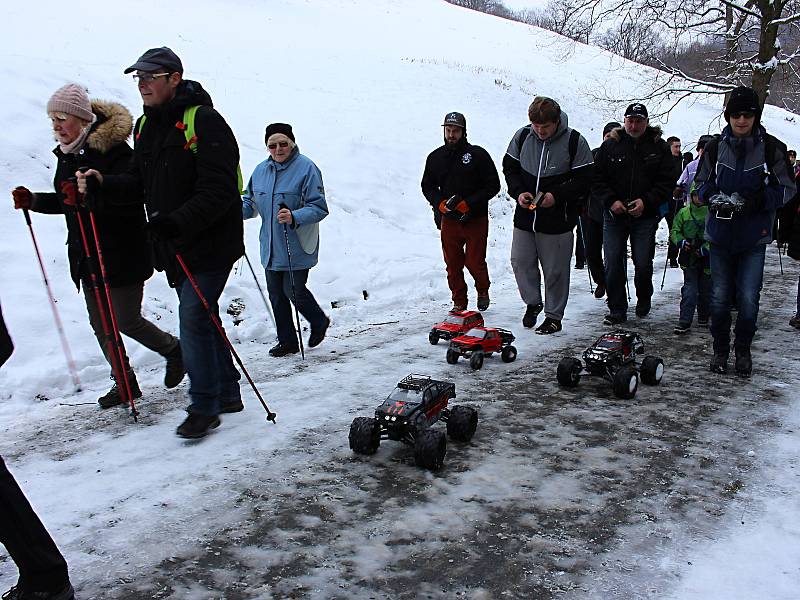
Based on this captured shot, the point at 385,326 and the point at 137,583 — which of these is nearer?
the point at 137,583

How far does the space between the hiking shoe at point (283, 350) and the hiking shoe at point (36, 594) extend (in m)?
4.26

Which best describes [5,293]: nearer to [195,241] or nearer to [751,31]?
[195,241]

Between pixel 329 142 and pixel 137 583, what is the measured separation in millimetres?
15346

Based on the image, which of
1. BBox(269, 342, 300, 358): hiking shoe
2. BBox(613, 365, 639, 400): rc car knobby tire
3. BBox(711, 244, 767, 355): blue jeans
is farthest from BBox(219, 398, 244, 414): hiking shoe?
BBox(711, 244, 767, 355): blue jeans

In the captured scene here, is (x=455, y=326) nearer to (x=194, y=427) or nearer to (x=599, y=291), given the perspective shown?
(x=194, y=427)

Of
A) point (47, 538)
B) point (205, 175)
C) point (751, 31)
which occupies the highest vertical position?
point (751, 31)

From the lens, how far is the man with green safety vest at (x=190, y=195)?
4617mm

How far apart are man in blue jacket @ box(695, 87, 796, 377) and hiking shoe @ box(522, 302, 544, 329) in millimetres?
2258

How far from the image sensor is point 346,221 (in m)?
13.6

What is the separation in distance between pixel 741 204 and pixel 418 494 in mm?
3988

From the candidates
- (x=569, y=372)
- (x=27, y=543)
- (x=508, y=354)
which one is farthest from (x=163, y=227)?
(x=508, y=354)

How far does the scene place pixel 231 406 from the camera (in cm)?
548

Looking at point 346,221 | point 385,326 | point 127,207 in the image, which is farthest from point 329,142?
point 127,207

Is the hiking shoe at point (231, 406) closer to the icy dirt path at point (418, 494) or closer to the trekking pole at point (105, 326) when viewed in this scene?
the icy dirt path at point (418, 494)
